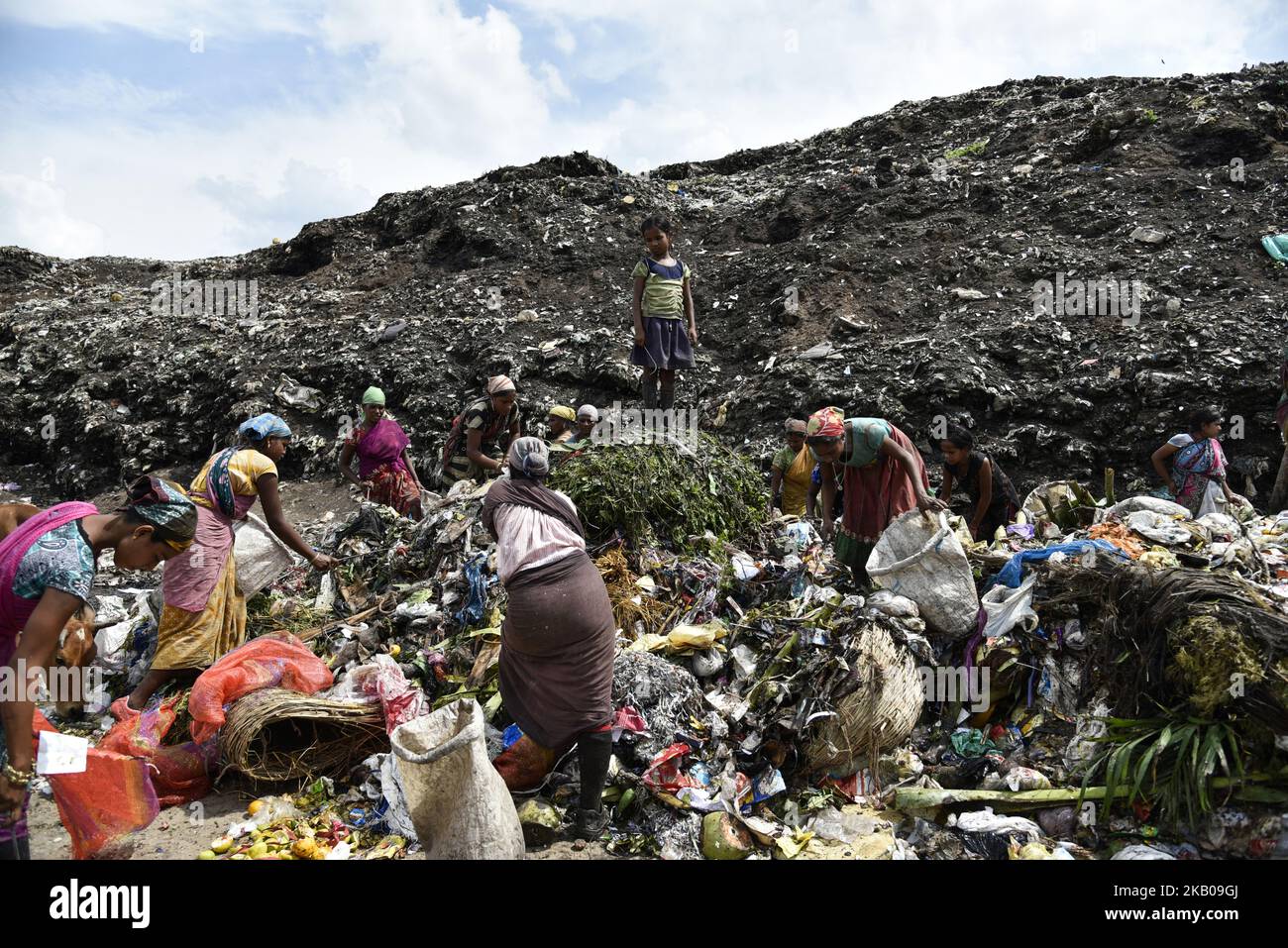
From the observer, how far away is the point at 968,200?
10148 mm

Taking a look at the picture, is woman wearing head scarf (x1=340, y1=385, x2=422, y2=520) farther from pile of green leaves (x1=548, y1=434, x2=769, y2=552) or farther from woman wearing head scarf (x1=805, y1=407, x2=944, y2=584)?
woman wearing head scarf (x1=805, y1=407, x2=944, y2=584)

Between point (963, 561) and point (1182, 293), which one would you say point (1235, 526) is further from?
point (1182, 293)

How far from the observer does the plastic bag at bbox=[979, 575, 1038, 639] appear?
11.5 feet

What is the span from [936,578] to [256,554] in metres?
3.42

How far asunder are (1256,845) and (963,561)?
1.43m

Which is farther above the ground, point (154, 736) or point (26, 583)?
point (26, 583)

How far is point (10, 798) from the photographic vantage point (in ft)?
6.98

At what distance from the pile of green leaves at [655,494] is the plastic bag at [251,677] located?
169cm

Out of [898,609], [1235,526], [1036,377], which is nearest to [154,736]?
[898,609]

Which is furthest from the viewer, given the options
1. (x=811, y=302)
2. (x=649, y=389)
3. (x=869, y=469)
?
(x=811, y=302)

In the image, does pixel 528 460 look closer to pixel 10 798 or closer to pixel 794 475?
pixel 10 798

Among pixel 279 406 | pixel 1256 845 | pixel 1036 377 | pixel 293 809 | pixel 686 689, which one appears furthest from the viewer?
pixel 279 406

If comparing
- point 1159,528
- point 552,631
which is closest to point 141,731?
point 552,631

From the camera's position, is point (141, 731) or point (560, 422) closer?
point (141, 731)
